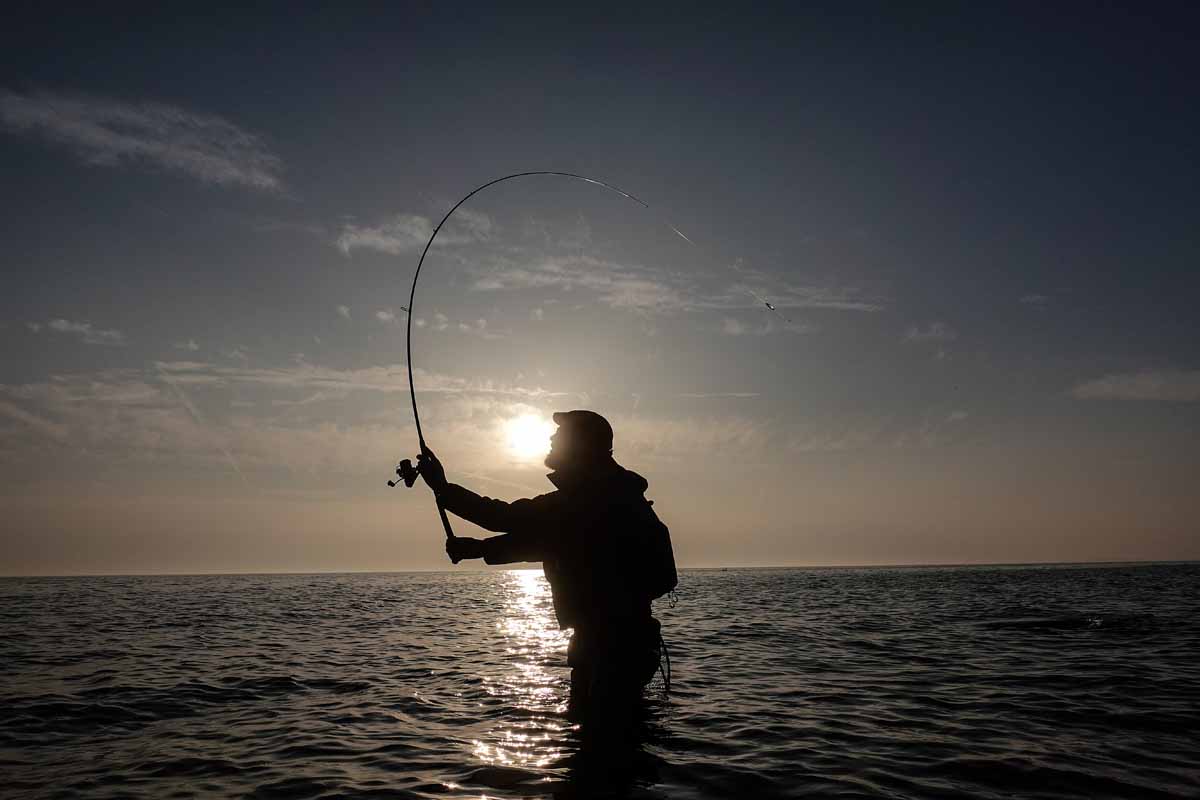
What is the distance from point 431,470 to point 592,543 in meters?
1.91

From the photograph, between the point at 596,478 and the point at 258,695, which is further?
the point at 258,695

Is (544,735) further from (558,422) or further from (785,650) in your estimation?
(785,650)

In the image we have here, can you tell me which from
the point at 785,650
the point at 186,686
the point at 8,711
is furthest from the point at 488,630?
the point at 8,711

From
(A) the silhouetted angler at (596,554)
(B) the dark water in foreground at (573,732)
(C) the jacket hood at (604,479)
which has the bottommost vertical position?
(B) the dark water in foreground at (573,732)

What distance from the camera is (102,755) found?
23.5 ft

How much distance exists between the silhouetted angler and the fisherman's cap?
0.33 meters

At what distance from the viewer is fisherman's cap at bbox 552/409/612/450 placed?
7.69 meters

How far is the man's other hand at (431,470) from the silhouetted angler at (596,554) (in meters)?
0.14

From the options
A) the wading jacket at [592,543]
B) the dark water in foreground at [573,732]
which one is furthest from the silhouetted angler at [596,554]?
the dark water in foreground at [573,732]

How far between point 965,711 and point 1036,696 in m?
1.69

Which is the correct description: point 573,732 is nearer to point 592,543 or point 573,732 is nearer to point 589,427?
point 592,543

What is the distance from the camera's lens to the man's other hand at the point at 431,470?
7.68 metres

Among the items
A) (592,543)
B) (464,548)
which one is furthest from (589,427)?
(464,548)

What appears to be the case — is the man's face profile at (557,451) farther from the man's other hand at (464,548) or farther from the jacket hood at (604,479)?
the man's other hand at (464,548)
